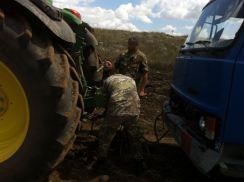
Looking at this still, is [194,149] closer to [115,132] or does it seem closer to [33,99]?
[115,132]

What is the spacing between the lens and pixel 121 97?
5.48 meters

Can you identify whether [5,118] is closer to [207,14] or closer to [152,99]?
[207,14]

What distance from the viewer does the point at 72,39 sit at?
4301mm

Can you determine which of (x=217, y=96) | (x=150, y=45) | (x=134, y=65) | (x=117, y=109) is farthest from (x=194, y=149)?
(x=150, y=45)

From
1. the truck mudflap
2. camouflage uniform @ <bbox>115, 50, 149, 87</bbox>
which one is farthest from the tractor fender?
camouflage uniform @ <bbox>115, 50, 149, 87</bbox>

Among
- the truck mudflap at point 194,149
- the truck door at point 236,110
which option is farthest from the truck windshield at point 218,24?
the truck mudflap at point 194,149

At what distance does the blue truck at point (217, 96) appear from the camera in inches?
158

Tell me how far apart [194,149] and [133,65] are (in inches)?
→ 119

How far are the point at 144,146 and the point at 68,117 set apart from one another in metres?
2.36

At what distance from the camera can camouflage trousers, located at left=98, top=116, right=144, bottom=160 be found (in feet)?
17.8

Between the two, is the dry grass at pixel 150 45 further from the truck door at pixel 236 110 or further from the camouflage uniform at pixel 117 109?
the truck door at pixel 236 110

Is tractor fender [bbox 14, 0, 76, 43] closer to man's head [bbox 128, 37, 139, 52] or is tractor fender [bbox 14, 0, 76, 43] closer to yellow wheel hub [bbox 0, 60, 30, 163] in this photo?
yellow wheel hub [bbox 0, 60, 30, 163]

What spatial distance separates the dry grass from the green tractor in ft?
35.2

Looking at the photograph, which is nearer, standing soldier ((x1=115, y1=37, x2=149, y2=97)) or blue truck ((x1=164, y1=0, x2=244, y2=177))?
blue truck ((x1=164, y1=0, x2=244, y2=177))
